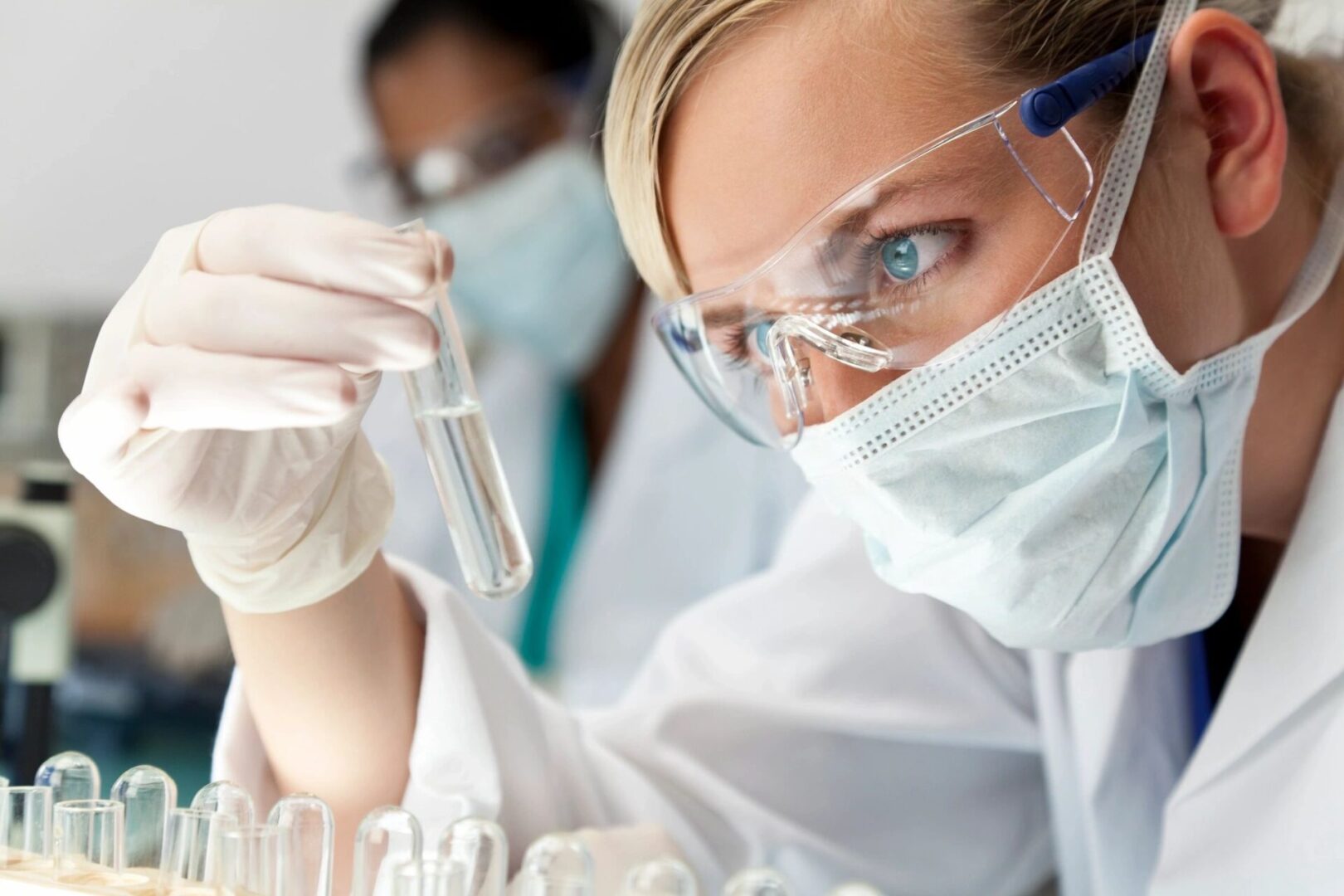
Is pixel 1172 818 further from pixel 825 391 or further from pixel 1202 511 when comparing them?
pixel 825 391

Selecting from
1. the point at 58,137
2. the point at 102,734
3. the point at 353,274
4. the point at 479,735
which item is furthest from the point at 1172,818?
the point at 58,137

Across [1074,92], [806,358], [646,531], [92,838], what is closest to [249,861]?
[92,838]

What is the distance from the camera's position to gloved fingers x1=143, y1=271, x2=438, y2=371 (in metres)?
0.74

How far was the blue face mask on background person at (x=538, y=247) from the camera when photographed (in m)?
2.51

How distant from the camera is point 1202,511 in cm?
98

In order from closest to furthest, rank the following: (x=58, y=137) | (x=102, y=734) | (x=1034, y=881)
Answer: (x=102, y=734) < (x=1034, y=881) < (x=58, y=137)

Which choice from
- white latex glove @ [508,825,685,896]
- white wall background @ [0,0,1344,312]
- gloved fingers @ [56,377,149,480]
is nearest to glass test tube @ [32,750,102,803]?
gloved fingers @ [56,377,149,480]

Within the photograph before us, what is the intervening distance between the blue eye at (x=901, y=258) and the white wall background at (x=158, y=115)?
2137mm

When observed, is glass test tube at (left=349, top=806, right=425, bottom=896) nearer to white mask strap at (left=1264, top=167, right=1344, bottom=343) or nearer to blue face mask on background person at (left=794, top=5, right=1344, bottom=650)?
blue face mask on background person at (left=794, top=5, right=1344, bottom=650)

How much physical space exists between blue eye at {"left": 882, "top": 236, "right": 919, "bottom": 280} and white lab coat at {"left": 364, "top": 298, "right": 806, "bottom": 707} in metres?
1.41

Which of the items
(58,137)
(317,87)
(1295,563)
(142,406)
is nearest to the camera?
(142,406)

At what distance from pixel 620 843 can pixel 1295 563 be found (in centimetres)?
62

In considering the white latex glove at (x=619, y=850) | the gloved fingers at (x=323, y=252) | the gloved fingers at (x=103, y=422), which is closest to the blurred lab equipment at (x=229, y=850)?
the white latex glove at (x=619, y=850)

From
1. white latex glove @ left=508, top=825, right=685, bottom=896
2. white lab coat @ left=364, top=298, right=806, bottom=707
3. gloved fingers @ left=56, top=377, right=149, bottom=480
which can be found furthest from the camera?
white lab coat @ left=364, top=298, right=806, bottom=707
